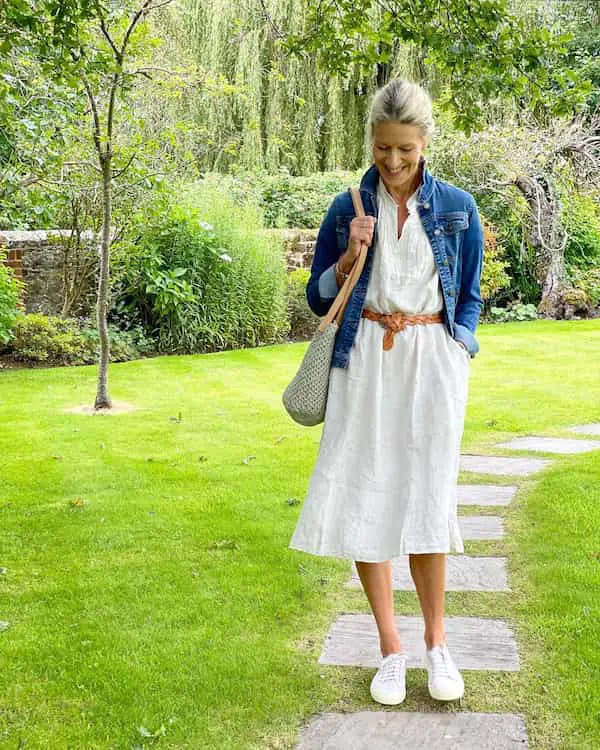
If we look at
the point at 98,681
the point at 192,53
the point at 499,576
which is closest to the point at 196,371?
the point at 499,576

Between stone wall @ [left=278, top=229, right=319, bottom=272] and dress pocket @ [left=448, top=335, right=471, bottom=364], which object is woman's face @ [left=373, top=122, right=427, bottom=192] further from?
stone wall @ [left=278, top=229, right=319, bottom=272]

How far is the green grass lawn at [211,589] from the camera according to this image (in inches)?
109

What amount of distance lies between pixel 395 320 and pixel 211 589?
62.3 inches

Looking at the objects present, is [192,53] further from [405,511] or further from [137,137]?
[405,511]

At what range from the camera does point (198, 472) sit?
224 inches

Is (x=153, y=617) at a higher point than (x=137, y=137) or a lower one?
lower

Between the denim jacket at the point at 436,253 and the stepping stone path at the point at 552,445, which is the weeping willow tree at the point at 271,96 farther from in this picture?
the denim jacket at the point at 436,253

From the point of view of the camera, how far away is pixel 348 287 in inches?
107

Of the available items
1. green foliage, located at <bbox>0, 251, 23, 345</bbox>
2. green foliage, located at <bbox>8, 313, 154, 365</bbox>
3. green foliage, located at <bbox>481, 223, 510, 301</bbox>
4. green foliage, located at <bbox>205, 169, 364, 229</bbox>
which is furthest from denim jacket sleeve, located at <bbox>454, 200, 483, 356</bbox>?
green foliage, located at <bbox>481, 223, 510, 301</bbox>

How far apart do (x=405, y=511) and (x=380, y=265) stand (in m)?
0.68

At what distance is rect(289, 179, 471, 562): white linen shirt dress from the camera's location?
2689 millimetres

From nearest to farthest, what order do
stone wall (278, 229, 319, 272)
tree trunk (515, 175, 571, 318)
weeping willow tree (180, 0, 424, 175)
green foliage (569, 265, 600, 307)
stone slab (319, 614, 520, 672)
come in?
1. stone slab (319, 614, 520, 672)
2. stone wall (278, 229, 319, 272)
3. tree trunk (515, 175, 571, 318)
4. green foliage (569, 265, 600, 307)
5. weeping willow tree (180, 0, 424, 175)

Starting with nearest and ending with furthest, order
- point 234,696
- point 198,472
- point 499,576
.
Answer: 1. point 234,696
2. point 499,576
3. point 198,472

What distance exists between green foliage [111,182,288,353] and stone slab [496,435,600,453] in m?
5.21
